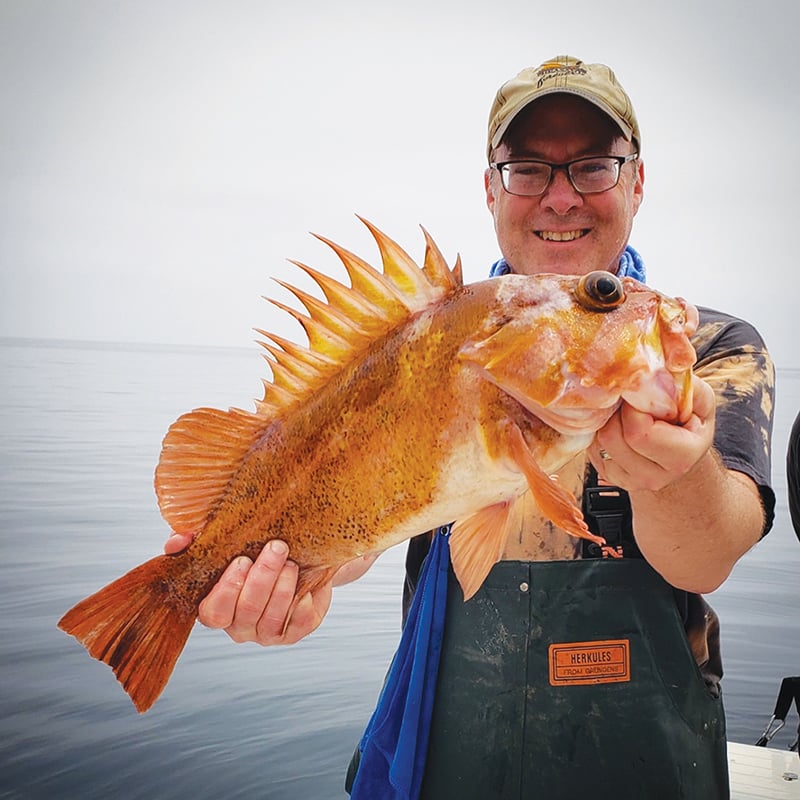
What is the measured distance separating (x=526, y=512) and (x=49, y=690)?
5.32m

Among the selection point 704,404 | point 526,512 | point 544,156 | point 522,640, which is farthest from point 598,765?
point 544,156

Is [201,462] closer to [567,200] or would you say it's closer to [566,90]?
[567,200]

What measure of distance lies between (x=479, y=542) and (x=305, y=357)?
21.9 inches

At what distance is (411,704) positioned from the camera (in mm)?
2225

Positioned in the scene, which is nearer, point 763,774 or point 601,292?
point 601,292

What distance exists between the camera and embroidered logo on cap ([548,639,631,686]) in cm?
211

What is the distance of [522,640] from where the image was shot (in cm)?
217

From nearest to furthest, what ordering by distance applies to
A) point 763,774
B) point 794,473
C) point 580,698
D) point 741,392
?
point 741,392, point 580,698, point 794,473, point 763,774

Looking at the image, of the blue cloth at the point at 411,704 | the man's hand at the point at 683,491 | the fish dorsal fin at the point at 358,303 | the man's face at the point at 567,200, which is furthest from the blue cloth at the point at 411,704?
the man's face at the point at 567,200

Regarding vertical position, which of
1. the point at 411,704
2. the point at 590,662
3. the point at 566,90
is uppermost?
the point at 566,90

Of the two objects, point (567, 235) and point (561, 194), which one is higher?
point (561, 194)

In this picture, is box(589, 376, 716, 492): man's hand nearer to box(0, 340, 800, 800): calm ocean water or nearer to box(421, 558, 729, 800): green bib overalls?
box(421, 558, 729, 800): green bib overalls

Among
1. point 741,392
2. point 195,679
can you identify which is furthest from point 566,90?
point 195,679

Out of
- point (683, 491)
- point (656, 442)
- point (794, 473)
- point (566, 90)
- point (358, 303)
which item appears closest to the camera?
point (656, 442)
